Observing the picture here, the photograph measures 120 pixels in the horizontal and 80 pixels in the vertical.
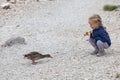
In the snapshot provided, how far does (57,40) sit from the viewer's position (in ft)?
39.7

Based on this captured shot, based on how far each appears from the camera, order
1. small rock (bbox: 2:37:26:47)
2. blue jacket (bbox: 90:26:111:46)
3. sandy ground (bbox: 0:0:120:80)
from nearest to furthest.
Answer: sandy ground (bbox: 0:0:120:80) → blue jacket (bbox: 90:26:111:46) → small rock (bbox: 2:37:26:47)

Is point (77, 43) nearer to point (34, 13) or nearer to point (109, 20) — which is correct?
point (109, 20)

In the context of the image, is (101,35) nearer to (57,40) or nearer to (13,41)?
(57,40)

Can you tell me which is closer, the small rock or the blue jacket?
the blue jacket

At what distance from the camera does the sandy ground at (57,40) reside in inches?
325

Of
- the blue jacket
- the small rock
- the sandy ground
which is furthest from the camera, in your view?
the small rock

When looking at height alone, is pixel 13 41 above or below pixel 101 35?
below

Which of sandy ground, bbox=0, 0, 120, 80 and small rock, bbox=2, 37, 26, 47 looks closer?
sandy ground, bbox=0, 0, 120, 80

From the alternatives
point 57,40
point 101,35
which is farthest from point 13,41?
point 101,35

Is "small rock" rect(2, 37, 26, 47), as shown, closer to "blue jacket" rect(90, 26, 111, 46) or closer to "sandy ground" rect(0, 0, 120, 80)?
"sandy ground" rect(0, 0, 120, 80)

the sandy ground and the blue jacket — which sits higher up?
the blue jacket

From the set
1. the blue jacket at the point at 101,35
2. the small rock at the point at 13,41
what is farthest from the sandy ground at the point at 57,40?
the blue jacket at the point at 101,35

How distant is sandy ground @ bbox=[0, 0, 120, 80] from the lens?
27.1 feet

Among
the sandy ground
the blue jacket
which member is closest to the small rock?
the sandy ground
